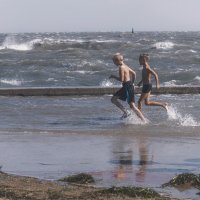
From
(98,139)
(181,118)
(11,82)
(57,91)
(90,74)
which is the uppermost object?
(98,139)

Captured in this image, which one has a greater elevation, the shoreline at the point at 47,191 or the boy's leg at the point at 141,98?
the shoreline at the point at 47,191

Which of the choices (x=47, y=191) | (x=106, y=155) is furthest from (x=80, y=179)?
(x=106, y=155)

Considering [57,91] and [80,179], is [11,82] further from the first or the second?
[80,179]

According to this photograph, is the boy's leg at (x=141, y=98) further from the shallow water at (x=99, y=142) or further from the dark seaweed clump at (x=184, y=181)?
the dark seaweed clump at (x=184, y=181)

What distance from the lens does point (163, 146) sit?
1088 centimetres

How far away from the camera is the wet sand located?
8383mm

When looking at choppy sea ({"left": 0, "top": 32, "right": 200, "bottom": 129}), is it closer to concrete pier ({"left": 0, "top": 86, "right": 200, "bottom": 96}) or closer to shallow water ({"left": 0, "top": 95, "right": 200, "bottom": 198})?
shallow water ({"left": 0, "top": 95, "right": 200, "bottom": 198})

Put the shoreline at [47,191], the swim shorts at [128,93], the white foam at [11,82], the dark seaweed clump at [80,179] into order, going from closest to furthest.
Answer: the shoreline at [47,191], the dark seaweed clump at [80,179], the swim shorts at [128,93], the white foam at [11,82]

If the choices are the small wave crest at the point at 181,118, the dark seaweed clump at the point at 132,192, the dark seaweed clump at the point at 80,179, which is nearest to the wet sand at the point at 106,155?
the dark seaweed clump at the point at 80,179

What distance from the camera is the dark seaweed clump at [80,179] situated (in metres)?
7.89

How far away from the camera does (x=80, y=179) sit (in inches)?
311

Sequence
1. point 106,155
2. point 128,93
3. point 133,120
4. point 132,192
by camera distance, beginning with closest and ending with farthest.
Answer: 1. point 132,192
2. point 106,155
3. point 133,120
4. point 128,93

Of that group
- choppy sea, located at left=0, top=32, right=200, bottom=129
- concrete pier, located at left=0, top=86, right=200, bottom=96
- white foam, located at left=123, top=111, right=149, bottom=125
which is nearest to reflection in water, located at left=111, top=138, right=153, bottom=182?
white foam, located at left=123, top=111, right=149, bottom=125

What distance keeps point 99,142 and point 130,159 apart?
1836mm
